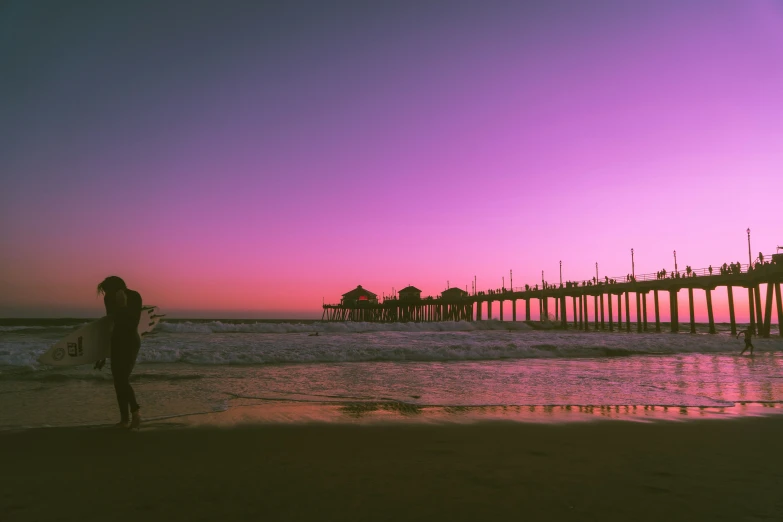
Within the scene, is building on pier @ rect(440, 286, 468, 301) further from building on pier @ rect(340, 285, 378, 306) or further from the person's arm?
the person's arm

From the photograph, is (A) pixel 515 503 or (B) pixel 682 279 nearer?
(A) pixel 515 503

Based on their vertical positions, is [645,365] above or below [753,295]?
below

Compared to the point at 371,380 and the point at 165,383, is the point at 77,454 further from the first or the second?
the point at 371,380

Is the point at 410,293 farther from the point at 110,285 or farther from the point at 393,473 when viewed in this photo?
the point at 393,473

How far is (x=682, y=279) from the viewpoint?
137 feet

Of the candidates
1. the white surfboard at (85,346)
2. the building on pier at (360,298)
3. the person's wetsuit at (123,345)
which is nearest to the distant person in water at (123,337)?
the person's wetsuit at (123,345)

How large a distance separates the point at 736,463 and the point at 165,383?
9.99m

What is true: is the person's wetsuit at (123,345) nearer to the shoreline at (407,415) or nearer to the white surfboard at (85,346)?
the shoreline at (407,415)

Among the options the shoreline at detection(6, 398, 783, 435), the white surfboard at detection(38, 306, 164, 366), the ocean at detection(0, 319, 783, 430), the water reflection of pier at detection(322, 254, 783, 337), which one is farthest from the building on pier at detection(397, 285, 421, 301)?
the white surfboard at detection(38, 306, 164, 366)

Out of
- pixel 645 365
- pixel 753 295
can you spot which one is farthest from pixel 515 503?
pixel 753 295

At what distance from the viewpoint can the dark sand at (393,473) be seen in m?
3.34

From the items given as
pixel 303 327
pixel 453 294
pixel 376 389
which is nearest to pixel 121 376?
pixel 376 389

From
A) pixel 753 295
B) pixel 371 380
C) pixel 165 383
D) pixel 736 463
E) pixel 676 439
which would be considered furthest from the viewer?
pixel 753 295

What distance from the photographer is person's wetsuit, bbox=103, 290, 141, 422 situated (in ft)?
19.5
